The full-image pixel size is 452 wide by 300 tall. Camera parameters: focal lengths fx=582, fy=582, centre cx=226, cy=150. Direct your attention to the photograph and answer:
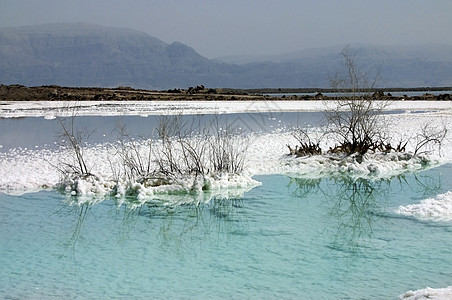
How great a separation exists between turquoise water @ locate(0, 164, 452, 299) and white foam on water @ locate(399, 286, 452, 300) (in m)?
0.25

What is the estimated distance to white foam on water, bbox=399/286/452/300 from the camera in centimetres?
561

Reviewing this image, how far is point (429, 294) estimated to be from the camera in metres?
5.70

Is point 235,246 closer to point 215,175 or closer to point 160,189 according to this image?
point 160,189

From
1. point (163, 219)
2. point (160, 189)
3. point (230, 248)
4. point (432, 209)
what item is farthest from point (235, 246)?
point (160, 189)

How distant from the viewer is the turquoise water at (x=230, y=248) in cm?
658

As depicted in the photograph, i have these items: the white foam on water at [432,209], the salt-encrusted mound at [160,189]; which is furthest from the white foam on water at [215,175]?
the white foam on water at [432,209]

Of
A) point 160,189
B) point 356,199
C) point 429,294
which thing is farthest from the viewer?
point 160,189

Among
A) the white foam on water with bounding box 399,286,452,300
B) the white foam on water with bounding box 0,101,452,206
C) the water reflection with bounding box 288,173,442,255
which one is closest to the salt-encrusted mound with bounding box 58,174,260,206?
the white foam on water with bounding box 0,101,452,206

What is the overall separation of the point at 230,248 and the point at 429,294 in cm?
Result: 311

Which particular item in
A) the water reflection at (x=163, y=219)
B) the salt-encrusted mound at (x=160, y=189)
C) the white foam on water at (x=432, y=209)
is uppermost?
the white foam on water at (x=432, y=209)

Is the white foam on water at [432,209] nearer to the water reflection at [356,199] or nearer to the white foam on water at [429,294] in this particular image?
the water reflection at [356,199]

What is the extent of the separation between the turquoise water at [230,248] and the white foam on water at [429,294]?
25 cm

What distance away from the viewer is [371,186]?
12430 millimetres

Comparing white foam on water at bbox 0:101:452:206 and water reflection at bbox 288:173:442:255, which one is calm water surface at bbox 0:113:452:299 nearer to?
water reflection at bbox 288:173:442:255
